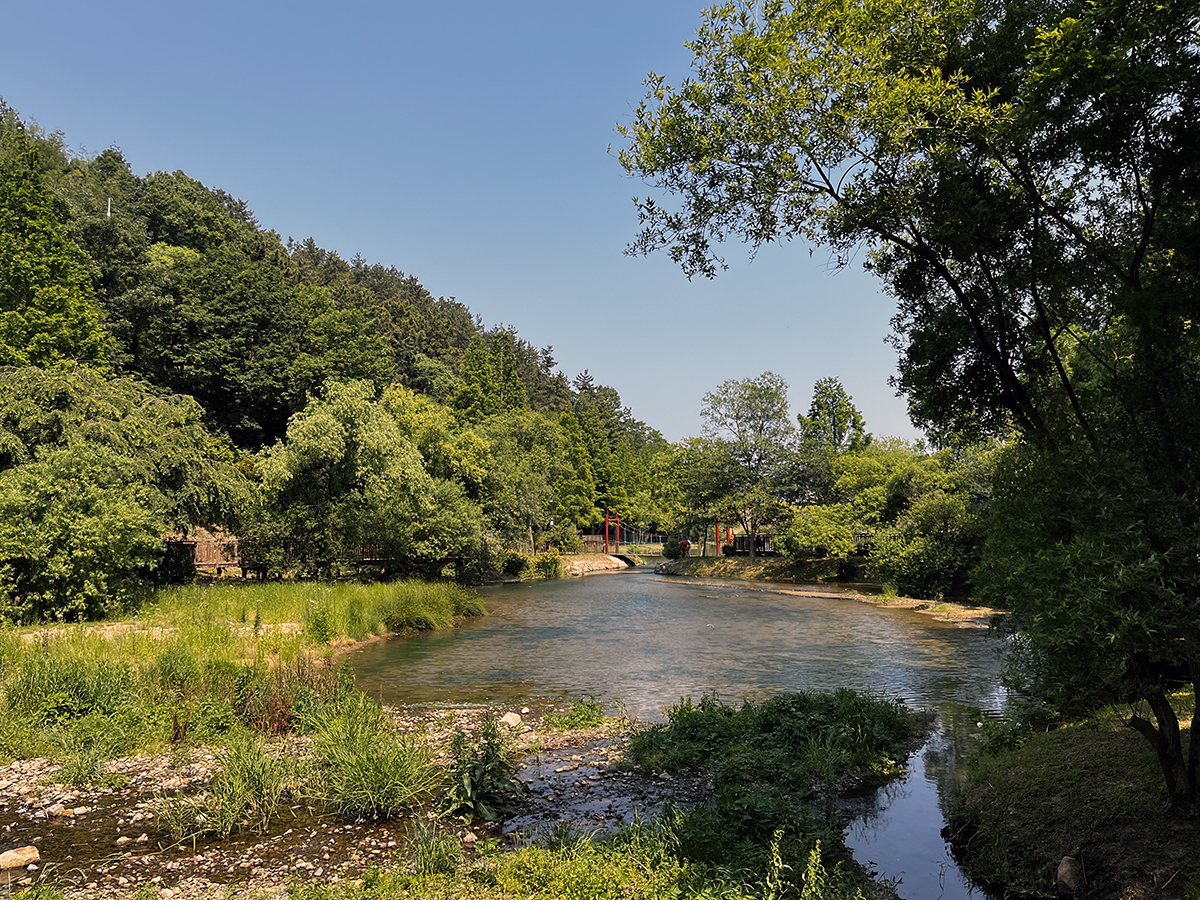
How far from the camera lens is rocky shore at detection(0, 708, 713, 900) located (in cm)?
555

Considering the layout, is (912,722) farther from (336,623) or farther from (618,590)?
(618,590)

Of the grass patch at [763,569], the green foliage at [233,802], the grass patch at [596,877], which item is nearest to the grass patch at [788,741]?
the grass patch at [596,877]

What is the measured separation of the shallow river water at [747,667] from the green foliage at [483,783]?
11.4ft

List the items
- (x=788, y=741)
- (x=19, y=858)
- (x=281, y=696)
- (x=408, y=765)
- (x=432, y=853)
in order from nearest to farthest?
1. (x=432, y=853)
2. (x=19, y=858)
3. (x=408, y=765)
4. (x=788, y=741)
5. (x=281, y=696)

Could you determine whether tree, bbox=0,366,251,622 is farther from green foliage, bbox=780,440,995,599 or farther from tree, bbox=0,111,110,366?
green foliage, bbox=780,440,995,599

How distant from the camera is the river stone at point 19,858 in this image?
5652 mm

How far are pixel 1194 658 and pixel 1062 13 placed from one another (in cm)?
523

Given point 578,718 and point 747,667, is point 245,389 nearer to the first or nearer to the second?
point 747,667

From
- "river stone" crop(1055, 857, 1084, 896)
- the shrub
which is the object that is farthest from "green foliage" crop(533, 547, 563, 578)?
"river stone" crop(1055, 857, 1084, 896)

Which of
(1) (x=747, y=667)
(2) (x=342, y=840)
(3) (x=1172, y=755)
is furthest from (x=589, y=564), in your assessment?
(3) (x=1172, y=755)

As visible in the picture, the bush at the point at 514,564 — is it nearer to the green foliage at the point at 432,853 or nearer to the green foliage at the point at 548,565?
the green foliage at the point at 548,565

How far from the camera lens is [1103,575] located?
461 centimetres

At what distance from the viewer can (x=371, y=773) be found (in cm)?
693

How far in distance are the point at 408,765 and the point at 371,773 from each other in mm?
376
